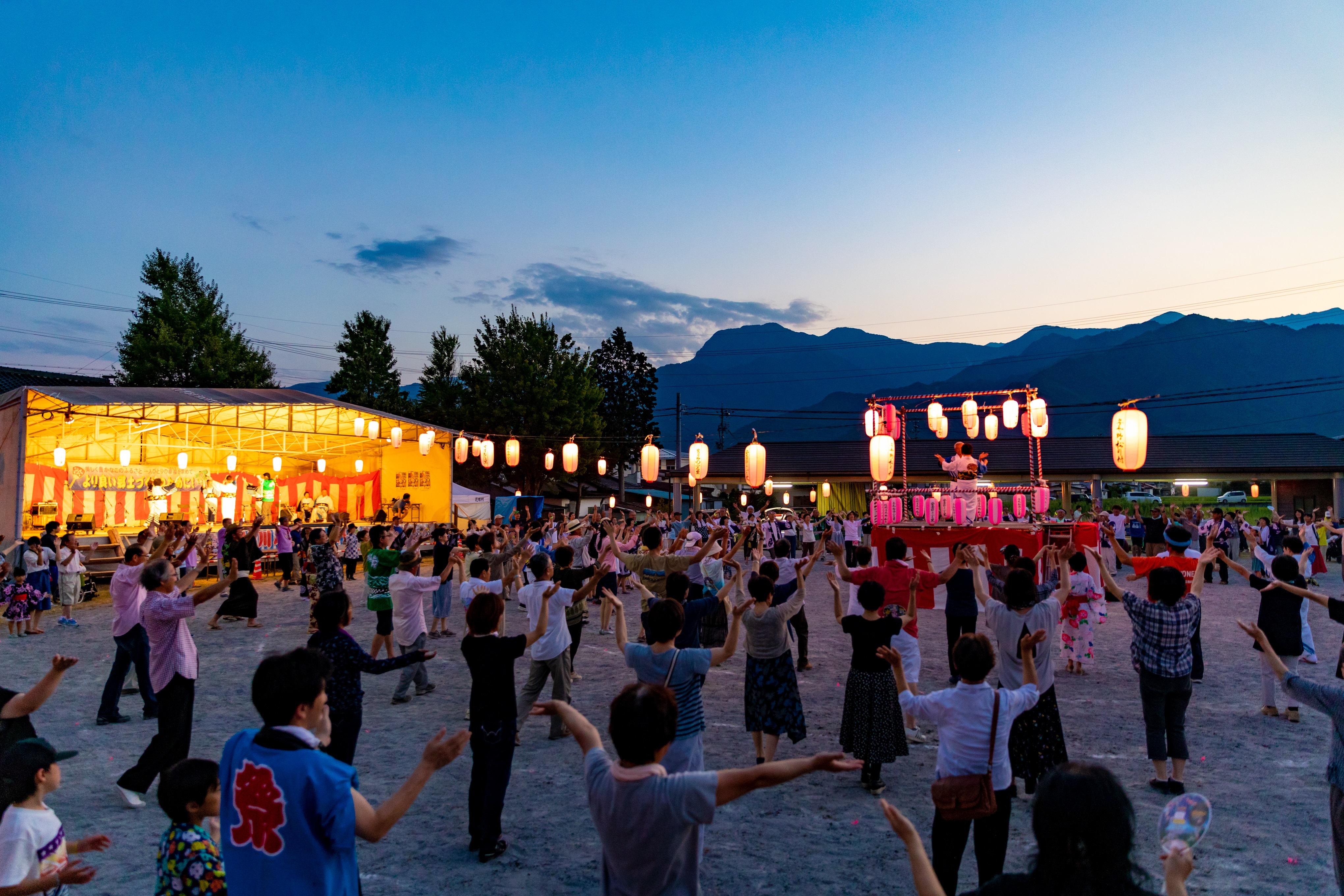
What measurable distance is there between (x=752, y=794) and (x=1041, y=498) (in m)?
12.5

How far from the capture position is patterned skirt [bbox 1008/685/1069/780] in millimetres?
5113

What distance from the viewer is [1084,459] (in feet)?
106

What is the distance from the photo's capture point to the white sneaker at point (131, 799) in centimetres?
530

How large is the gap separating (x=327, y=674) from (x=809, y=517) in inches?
1130

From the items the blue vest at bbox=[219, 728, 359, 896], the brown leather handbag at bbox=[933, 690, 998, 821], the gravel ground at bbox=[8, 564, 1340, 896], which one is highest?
the blue vest at bbox=[219, 728, 359, 896]

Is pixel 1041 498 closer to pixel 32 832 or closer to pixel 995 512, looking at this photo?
pixel 995 512

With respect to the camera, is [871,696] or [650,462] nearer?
[871,696]

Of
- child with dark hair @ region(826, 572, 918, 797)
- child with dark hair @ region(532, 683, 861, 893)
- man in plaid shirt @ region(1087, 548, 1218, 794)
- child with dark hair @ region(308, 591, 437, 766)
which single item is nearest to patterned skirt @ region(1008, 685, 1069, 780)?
man in plaid shirt @ region(1087, 548, 1218, 794)

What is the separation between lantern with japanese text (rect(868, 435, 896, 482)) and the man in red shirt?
34.2 feet

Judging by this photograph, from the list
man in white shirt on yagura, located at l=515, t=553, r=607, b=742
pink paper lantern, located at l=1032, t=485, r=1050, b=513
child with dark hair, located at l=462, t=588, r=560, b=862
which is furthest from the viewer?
pink paper lantern, located at l=1032, t=485, r=1050, b=513

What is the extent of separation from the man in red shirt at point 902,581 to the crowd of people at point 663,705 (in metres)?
0.03

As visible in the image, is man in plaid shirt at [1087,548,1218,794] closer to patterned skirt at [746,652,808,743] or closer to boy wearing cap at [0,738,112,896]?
patterned skirt at [746,652,808,743]

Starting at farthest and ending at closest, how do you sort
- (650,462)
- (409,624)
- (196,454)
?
(196,454)
(650,462)
(409,624)

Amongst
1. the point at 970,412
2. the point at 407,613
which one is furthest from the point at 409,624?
the point at 970,412
